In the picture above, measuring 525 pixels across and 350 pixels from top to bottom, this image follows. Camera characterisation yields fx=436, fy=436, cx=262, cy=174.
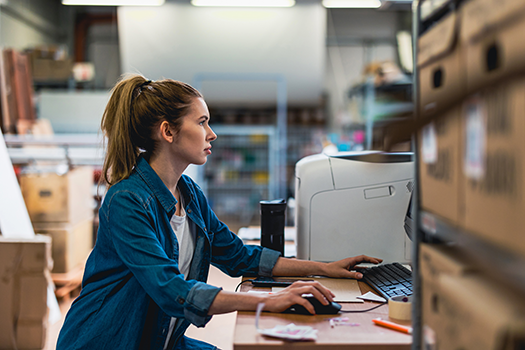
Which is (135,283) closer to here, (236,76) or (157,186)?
(157,186)

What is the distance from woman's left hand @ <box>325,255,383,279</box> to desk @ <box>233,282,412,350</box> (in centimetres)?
28

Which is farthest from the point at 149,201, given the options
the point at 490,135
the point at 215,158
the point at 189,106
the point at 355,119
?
the point at 355,119

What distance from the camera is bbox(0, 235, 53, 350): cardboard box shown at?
2.23 m

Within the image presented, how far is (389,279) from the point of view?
1251 mm

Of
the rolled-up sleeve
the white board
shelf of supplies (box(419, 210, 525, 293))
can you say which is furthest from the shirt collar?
the white board

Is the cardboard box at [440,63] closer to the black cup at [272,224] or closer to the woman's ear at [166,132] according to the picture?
the woman's ear at [166,132]

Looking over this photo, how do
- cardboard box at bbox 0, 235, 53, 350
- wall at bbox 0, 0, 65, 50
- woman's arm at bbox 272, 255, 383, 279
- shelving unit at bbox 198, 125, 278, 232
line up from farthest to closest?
wall at bbox 0, 0, 65, 50
shelving unit at bbox 198, 125, 278, 232
cardboard box at bbox 0, 235, 53, 350
woman's arm at bbox 272, 255, 383, 279

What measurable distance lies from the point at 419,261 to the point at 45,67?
4.98 m

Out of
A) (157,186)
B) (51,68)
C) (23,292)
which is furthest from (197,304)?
→ (51,68)

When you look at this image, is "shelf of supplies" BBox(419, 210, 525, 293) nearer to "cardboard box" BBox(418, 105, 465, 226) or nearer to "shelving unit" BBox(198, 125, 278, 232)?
"cardboard box" BBox(418, 105, 465, 226)

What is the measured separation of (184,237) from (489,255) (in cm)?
94

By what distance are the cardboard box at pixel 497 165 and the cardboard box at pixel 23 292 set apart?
2.20m

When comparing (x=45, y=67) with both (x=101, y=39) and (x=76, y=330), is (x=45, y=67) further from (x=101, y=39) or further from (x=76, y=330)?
(x=76, y=330)

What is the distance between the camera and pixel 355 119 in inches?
233
